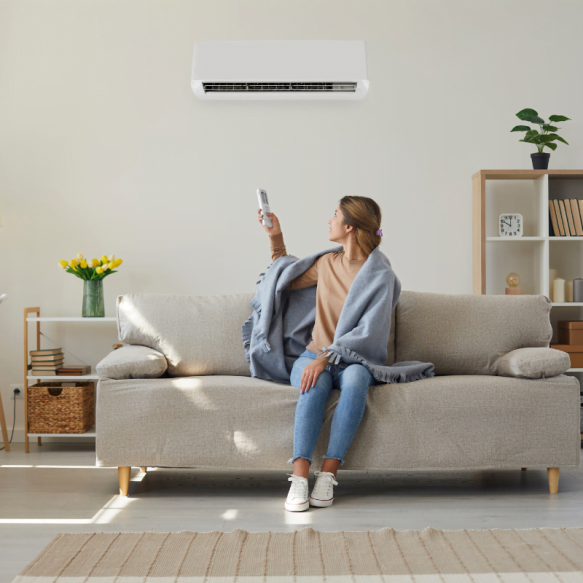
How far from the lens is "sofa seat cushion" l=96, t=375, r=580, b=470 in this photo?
7.52 feet

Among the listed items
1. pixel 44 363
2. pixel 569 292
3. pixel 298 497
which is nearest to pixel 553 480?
pixel 298 497

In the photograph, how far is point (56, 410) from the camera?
315 centimetres

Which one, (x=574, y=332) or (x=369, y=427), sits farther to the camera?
(x=574, y=332)

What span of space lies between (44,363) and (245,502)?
153 centimetres

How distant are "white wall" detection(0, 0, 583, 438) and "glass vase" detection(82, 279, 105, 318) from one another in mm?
262

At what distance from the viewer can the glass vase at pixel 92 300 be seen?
10.7 feet

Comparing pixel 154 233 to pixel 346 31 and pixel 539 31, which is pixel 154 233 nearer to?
pixel 346 31

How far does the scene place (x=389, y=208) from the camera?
141 inches

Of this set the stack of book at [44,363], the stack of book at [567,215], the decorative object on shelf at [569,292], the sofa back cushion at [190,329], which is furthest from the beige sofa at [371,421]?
the stack of book at [567,215]

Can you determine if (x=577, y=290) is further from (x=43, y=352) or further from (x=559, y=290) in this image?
(x=43, y=352)

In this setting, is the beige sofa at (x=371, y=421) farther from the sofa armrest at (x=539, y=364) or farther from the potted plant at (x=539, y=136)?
the potted plant at (x=539, y=136)

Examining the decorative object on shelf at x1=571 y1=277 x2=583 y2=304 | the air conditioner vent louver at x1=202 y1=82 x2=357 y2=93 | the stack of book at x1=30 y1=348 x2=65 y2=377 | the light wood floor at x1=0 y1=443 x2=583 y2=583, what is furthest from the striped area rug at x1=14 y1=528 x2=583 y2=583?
the decorative object on shelf at x1=571 y1=277 x2=583 y2=304

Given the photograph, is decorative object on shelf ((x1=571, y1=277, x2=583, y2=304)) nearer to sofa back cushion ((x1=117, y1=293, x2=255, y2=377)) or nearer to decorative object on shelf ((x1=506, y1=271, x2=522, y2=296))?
decorative object on shelf ((x1=506, y1=271, x2=522, y2=296))

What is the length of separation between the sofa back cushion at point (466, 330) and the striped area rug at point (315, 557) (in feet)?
2.94
